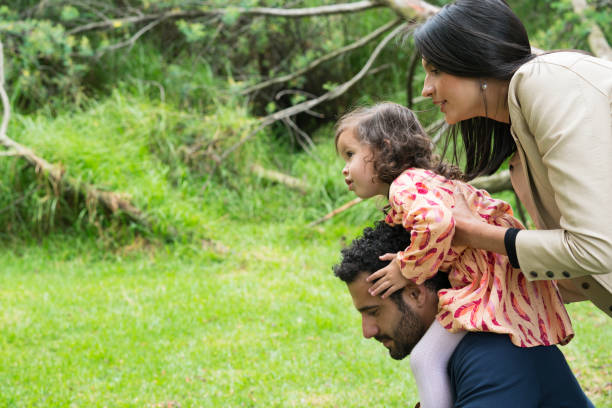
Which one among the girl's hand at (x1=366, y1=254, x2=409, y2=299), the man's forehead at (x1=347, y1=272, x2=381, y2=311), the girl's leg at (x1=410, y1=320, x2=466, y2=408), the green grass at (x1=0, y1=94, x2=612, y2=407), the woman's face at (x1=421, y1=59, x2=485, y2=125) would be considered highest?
the woman's face at (x1=421, y1=59, x2=485, y2=125)

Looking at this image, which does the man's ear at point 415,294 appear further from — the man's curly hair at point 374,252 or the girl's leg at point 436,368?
the girl's leg at point 436,368

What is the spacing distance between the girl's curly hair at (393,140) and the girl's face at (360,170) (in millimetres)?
21

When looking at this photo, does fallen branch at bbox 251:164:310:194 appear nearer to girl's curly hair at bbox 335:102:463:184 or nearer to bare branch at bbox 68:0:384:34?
bare branch at bbox 68:0:384:34

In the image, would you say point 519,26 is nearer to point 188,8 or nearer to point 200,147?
point 200,147

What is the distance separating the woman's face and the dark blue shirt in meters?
0.71

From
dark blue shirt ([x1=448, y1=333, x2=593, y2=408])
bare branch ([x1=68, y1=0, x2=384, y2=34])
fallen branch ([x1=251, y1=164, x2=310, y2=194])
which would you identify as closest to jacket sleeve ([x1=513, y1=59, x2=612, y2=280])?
dark blue shirt ([x1=448, y1=333, x2=593, y2=408])

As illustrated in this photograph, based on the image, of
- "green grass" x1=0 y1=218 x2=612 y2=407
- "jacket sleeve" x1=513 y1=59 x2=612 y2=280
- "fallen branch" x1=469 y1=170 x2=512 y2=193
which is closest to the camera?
"jacket sleeve" x1=513 y1=59 x2=612 y2=280

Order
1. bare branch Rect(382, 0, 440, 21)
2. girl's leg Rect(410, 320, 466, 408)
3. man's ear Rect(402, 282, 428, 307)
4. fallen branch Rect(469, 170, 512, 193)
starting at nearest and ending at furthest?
girl's leg Rect(410, 320, 466, 408), man's ear Rect(402, 282, 428, 307), bare branch Rect(382, 0, 440, 21), fallen branch Rect(469, 170, 512, 193)

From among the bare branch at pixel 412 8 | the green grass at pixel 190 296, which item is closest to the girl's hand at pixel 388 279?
the green grass at pixel 190 296

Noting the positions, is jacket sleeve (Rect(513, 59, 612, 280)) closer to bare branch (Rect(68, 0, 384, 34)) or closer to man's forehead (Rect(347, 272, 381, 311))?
man's forehead (Rect(347, 272, 381, 311))

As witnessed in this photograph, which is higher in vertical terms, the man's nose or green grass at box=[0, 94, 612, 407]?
the man's nose

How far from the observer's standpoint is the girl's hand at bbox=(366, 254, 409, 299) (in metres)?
2.47

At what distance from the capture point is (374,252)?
2.60m

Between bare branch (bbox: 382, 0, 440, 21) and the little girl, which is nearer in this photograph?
the little girl
